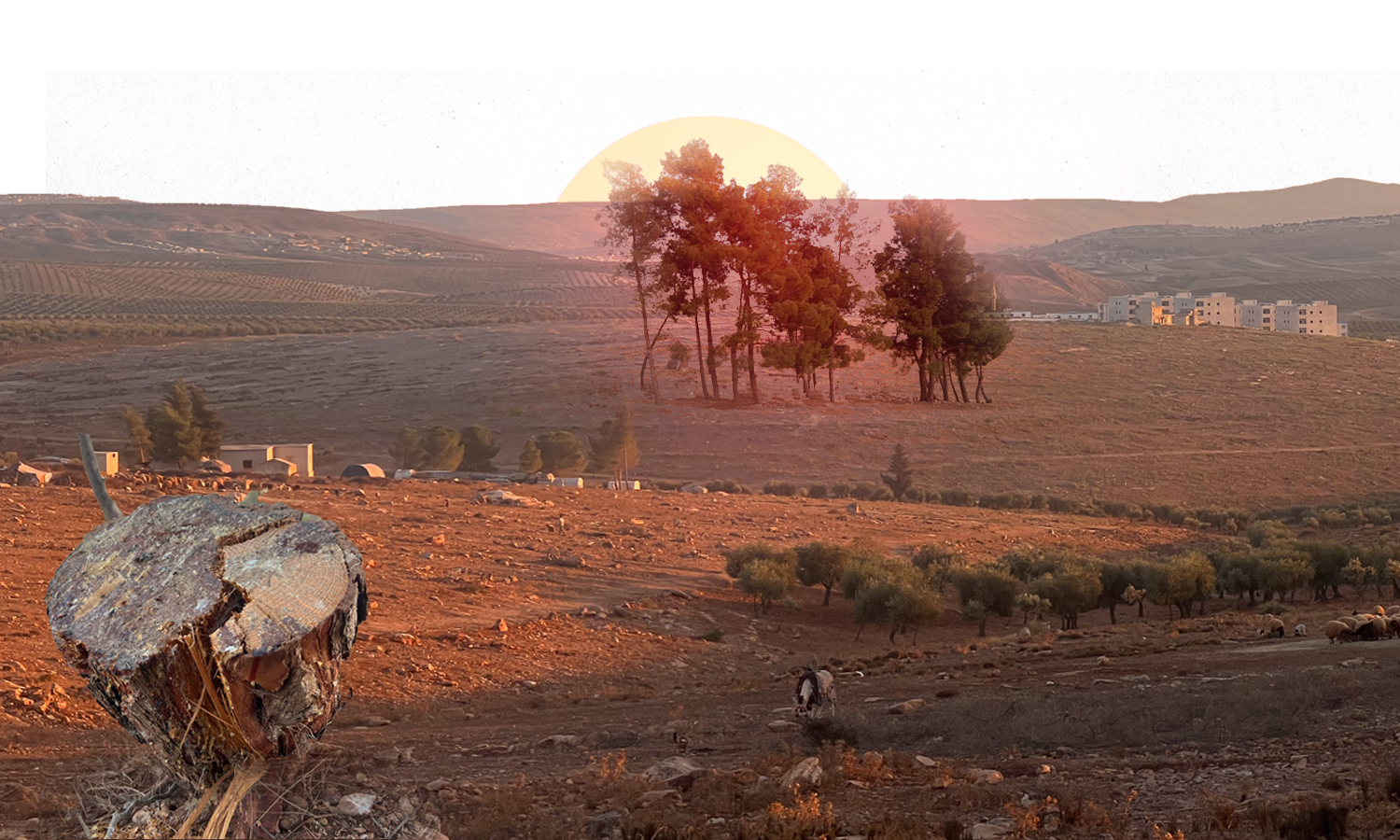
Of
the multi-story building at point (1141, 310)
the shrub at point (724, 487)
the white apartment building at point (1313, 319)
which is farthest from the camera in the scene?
the white apartment building at point (1313, 319)

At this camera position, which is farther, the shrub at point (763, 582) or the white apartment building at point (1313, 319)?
the white apartment building at point (1313, 319)

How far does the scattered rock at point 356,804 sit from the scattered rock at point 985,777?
722 centimetres

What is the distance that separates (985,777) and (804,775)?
1.41 meters

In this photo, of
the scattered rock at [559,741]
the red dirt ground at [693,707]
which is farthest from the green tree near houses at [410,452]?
the scattered rock at [559,741]

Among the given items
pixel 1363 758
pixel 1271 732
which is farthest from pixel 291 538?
pixel 1271 732

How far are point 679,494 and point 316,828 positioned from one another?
30648 millimetres

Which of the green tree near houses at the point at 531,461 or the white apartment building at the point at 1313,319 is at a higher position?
the white apartment building at the point at 1313,319

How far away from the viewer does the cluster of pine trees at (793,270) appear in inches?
1844

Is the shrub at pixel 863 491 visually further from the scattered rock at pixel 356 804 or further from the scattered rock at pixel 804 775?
the scattered rock at pixel 356 804

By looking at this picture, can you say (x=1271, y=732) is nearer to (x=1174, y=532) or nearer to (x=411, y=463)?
(x=1174, y=532)

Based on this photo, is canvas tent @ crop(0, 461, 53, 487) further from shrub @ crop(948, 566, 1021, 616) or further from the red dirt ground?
shrub @ crop(948, 566, 1021, 616)

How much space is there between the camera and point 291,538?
2.69m

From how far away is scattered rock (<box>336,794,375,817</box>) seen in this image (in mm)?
2568

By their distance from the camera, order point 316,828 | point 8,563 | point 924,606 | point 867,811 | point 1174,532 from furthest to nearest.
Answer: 1. point 1174,532
2. point 924,606
3. point 8,563
4. point 867,811
5. point 316,828
